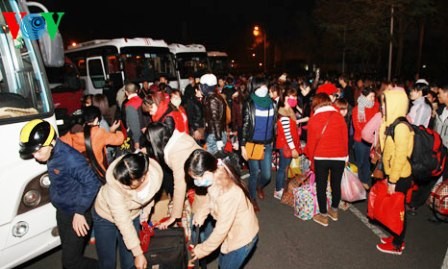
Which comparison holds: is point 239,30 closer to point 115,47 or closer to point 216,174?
point 115,47

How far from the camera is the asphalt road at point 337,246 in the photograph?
3916 mm

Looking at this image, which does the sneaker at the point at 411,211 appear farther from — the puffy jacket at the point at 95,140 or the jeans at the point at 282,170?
the puffy jacket at the point at 95,140

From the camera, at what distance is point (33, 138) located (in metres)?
2.77

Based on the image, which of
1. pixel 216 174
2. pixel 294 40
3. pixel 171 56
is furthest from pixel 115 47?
pixel 294 40

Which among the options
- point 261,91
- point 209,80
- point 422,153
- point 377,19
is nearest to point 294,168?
point 261,91

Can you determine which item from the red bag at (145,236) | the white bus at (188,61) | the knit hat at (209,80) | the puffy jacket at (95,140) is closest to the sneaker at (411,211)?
the knit hat at (209,80)

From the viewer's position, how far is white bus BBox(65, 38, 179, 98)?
43.2ft

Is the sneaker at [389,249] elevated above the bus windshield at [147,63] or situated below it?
below

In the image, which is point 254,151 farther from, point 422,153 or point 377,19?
point 377,19

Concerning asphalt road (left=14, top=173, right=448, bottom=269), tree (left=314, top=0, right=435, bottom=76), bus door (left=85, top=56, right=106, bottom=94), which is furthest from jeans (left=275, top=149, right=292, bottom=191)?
tree (left=314, top=0, right=435, bottom=76)

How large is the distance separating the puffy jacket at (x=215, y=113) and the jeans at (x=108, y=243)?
2.94m

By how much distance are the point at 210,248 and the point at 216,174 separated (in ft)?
1.99

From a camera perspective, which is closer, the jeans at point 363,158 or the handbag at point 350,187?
the handbag at point 350,187

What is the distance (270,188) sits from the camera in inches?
254
